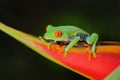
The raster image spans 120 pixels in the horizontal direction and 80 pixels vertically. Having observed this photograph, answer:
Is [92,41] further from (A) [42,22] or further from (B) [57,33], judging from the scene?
(A) [42,22]

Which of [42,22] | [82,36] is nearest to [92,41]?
[82,36]

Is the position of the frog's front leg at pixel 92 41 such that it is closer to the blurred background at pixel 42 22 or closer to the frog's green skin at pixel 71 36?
the frog's green skin at pixel 71 36

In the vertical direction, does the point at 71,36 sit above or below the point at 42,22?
below

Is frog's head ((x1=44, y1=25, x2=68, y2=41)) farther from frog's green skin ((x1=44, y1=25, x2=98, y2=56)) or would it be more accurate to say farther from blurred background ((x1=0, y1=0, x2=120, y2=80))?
blurred background ((x1=0, y1=0, x2=120, y2=80))

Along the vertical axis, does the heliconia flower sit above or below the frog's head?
below

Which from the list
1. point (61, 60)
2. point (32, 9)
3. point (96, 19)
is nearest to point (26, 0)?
point (32, 9)

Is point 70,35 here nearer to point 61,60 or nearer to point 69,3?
point 61,60

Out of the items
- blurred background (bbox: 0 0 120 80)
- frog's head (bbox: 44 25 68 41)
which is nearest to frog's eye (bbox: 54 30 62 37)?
frog's head (bbox: 44 25 68 41)

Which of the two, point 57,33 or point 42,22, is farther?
point 42,22
